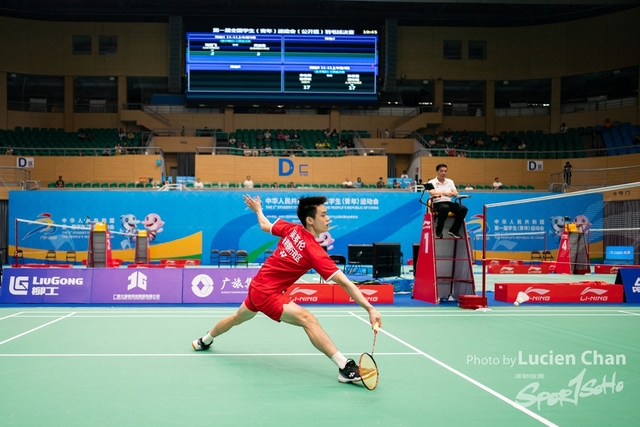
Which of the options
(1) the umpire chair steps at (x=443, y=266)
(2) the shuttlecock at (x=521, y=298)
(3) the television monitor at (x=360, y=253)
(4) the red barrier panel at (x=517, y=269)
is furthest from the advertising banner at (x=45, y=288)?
(4) the red barrier panel at (x=517, y=269)

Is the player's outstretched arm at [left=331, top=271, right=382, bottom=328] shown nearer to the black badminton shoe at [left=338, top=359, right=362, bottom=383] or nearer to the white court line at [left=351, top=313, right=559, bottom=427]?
the black badminton shoe at [left=338, top=359, right=362, bottom=383]

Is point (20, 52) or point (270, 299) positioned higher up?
point (20, 52)

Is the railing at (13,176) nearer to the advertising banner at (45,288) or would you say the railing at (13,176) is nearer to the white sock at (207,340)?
the advertising banner at (45,288)

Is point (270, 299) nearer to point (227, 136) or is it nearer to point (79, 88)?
point (227, 136)

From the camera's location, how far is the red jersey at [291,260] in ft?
18.5

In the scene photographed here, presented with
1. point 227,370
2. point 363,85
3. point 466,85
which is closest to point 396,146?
point 363,85

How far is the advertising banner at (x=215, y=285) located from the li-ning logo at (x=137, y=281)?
970 millimetres

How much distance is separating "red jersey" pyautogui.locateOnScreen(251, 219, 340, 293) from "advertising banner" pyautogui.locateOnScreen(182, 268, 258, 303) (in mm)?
7374

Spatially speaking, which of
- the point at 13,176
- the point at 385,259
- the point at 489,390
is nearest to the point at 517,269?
the point at 385,259

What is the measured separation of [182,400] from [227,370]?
1221mm

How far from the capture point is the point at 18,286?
13.0m

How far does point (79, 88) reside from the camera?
43.8m

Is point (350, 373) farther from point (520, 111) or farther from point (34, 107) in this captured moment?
point (34, 107)

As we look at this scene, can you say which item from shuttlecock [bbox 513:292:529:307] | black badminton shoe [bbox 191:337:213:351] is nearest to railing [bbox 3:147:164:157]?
shuttlecock [bbox 513:292:529:307]
